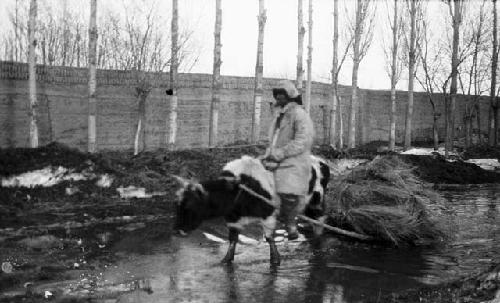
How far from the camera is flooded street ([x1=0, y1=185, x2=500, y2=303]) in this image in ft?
20.6

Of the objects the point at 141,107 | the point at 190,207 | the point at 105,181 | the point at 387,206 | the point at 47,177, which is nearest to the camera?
the point at 190,207

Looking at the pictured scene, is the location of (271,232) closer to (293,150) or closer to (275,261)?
(275,261)

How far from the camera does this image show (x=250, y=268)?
751 cm

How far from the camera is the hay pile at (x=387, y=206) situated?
8789 mm

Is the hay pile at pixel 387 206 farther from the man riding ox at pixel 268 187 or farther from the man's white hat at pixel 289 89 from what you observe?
the man's white hat at pixel 289 89

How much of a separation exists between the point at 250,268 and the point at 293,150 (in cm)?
161

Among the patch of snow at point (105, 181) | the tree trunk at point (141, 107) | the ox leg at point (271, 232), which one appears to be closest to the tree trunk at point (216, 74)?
the tree trunk at point (141, 107)

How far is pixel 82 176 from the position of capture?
13.8 m

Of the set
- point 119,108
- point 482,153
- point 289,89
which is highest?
point 119,108

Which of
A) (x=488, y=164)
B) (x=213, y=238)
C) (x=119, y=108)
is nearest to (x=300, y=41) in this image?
(x=119, y=108)

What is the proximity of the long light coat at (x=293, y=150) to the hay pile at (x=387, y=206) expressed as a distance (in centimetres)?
153

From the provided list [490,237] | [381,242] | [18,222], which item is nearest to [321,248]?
[381,242]

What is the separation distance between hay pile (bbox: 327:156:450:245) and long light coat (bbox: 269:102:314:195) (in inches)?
60.1

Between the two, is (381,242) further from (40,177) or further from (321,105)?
(321,105)
